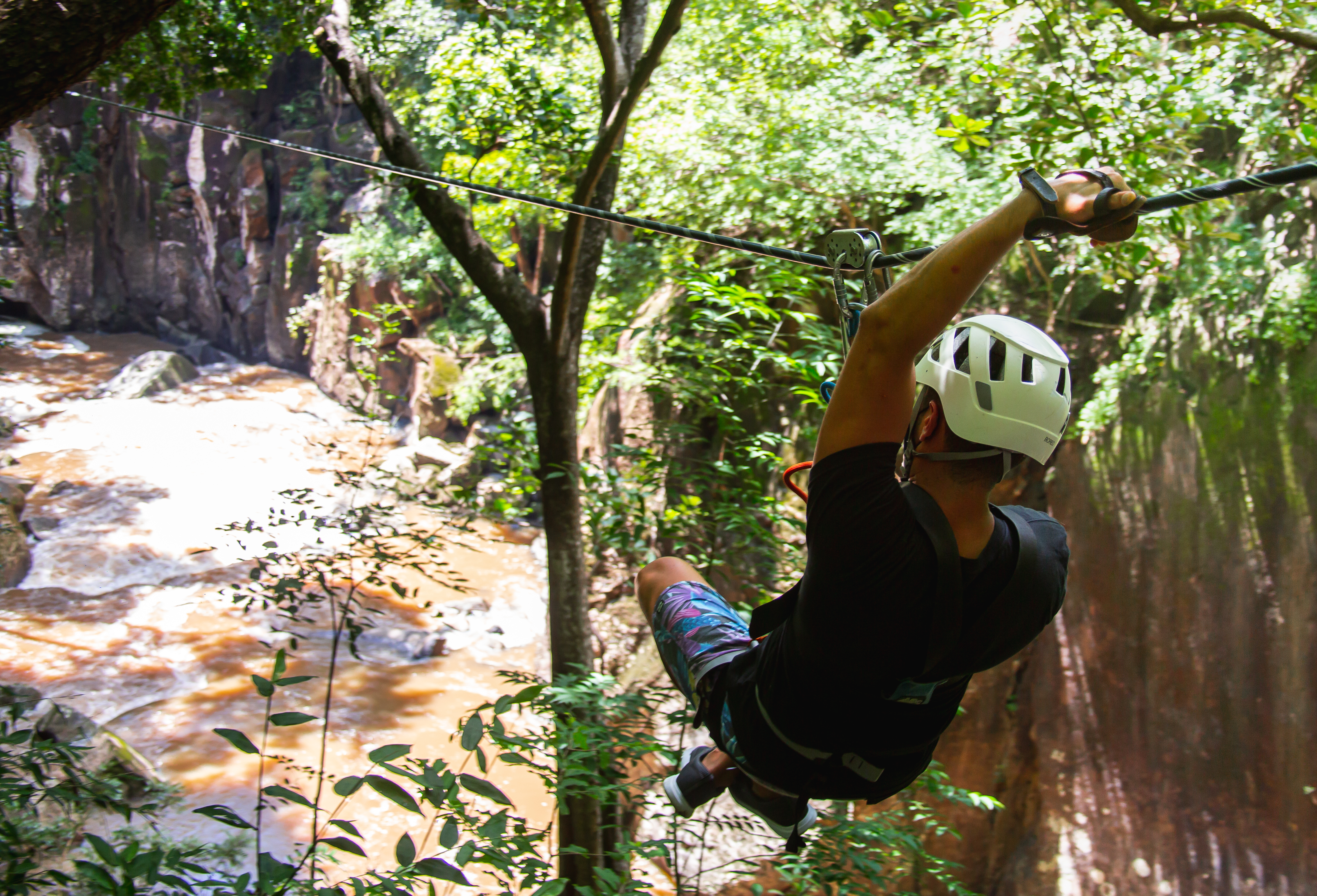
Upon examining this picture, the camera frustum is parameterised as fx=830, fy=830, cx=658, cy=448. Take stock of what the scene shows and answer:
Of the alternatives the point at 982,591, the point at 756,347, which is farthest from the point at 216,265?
the point at 982,591

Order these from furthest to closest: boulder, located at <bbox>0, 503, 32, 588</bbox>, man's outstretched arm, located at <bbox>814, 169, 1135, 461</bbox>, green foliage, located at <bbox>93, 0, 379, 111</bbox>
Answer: boulder, located at <bbox>0, 503, 32, 588</bbox>
green foliage, located at <bbox>93, 0, 379, 111</bbox>
man's outstretched arm, located at <bbox>814, 169, 1135, 461</bbox>

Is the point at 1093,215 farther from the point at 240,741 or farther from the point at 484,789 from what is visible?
the point at 240,741

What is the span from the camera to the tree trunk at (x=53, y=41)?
167cm

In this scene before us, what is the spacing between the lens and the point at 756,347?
10.6 feet

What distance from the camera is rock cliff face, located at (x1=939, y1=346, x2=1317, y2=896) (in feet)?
15.3

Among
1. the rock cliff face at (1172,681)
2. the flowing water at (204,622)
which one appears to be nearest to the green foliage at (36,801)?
the flowing water at (204,622)

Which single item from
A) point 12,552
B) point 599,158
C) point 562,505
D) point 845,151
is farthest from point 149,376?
point 599,158

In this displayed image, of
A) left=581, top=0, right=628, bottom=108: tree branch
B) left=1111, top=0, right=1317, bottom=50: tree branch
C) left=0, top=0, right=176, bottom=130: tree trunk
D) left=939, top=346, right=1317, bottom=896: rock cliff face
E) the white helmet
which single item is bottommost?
left=939, top=346, right=1317, bottom=896: rock cliff face

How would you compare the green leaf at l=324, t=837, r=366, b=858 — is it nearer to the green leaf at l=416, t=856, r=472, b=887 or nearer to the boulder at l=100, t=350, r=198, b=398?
the green leaf at l=416, t=856, r=472, b=887

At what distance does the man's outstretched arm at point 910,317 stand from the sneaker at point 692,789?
1.02m

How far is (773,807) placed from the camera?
5.89ft

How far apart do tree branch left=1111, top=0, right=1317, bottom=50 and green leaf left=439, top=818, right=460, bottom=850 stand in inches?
132

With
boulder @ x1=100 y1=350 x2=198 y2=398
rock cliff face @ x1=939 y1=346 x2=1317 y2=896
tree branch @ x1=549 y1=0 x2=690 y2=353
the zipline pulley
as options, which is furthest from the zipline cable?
boulder @ x1=100 y1=350 x2=198 y2=398

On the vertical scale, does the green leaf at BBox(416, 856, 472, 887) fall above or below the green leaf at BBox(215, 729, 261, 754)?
below
